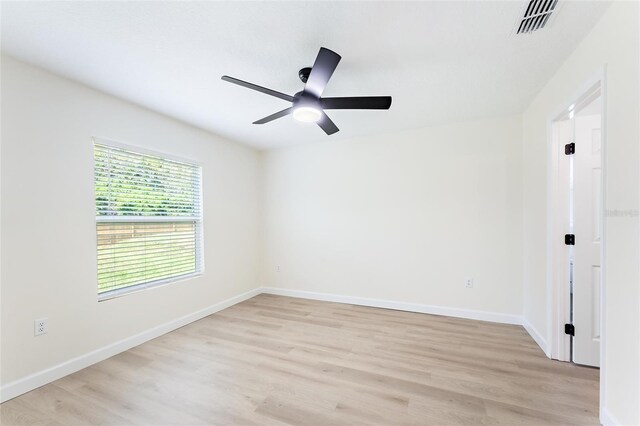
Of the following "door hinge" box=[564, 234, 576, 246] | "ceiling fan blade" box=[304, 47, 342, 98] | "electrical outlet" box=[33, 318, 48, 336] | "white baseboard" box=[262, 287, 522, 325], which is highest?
"ceiling fan blade" box=[304, 47, 342, 98]

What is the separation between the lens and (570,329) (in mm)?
2279

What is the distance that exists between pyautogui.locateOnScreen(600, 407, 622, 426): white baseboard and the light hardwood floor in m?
0.09

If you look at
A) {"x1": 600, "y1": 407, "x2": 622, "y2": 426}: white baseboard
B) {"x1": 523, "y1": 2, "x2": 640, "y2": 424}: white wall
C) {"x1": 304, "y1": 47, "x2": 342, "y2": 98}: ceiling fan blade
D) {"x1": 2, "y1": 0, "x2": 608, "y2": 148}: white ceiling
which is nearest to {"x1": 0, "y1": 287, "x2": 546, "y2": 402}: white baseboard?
{"x1": 600, "y1": 407, "x2": 622, "y2": 426}: white baseboard

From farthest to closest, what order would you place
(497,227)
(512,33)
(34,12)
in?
(497,227), (512,33), (34,12)

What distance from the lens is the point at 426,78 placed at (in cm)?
227

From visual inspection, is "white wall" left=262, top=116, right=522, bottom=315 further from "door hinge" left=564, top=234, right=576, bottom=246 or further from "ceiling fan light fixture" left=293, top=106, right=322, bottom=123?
"ceiling fan light fixture" left=293, top=106, right=322, bottom=123

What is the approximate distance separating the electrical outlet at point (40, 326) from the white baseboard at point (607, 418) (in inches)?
153

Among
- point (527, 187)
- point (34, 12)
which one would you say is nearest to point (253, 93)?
point (34, 12)

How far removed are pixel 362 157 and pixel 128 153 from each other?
9.48ft

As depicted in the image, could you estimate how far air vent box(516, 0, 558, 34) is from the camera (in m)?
1.47

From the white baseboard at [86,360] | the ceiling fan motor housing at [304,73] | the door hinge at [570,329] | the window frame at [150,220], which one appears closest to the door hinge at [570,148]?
the door hinge at [570,329]

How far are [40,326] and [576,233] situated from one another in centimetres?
443

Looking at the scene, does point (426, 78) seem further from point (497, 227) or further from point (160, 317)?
point (160, 317)

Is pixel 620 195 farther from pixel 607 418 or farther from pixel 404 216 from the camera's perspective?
pixel 404 216
